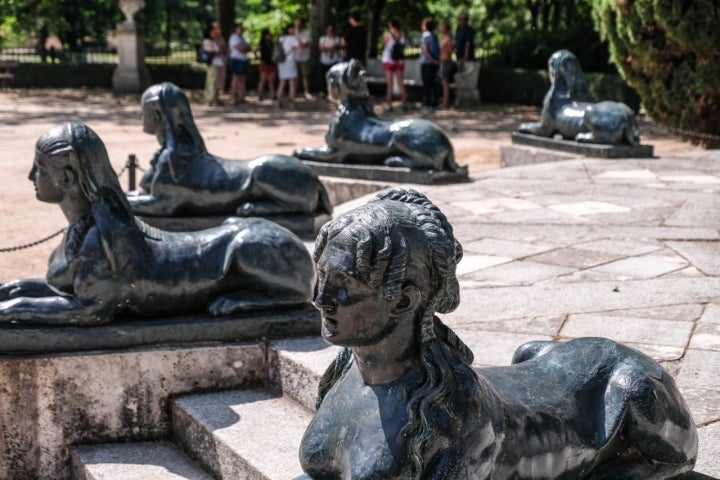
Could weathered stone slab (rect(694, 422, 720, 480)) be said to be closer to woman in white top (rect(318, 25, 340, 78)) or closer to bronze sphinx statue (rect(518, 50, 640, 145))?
bronze sphinx statue (rect(518, 50, 640, 145))

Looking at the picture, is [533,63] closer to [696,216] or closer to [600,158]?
[600,158]

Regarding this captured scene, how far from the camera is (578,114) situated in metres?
12.6

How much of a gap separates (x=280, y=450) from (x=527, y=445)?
1.48 m

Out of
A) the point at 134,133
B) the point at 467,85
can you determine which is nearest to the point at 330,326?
the point at 134,133

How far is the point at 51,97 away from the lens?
2712cm

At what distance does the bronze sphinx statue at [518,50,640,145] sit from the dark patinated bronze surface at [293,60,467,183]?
2203 millimetres

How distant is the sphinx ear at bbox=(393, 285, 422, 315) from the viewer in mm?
2949

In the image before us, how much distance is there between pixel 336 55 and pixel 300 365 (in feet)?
69.8

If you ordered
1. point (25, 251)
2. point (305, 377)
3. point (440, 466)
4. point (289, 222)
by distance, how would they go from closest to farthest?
point (440, 466) → point (305, 377) → point (289, 222) → point (25, 251)

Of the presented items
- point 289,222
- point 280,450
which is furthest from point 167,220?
point 280,450

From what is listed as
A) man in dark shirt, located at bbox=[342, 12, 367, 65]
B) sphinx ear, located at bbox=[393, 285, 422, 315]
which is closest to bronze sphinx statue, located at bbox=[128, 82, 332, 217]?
sphinx ear, located at bbox=[393, 285, 422, 315]

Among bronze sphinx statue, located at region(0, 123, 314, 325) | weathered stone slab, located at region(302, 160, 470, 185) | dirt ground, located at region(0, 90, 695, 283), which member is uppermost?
bronze sphinx statue, located at region(0, 123, 314, 325)

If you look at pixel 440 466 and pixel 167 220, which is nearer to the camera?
pixel 440 466

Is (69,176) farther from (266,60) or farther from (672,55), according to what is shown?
(266,60)
